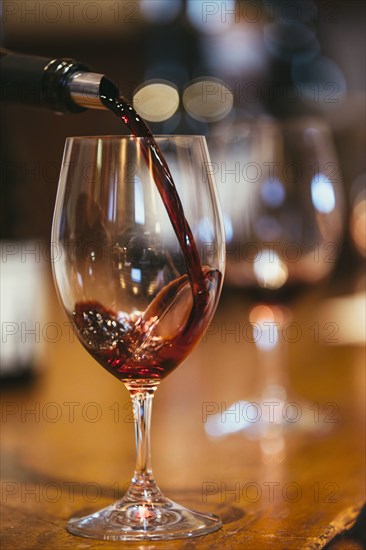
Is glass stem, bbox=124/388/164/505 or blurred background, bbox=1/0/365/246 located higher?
blurred background, bbox=1/0/365/246

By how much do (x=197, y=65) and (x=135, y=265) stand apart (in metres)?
2.74

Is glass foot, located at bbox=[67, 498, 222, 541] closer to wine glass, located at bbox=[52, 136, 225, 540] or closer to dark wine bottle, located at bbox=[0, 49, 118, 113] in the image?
wine glass, located at bbox=[52, 136, 225, 540]

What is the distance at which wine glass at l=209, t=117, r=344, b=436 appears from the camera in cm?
104

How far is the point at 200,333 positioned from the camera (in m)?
0.61

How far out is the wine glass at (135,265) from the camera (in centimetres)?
58

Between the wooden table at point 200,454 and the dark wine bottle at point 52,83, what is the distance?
239mm

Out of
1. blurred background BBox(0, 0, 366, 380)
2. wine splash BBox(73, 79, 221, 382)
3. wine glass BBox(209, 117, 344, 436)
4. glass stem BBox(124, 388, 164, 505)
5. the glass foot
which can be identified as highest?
blurred background BBox(0, 0, 366, 380)

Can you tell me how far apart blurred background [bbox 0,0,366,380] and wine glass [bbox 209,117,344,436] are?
1.58 metres

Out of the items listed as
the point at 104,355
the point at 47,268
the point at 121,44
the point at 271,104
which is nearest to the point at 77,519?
the point at 104,355

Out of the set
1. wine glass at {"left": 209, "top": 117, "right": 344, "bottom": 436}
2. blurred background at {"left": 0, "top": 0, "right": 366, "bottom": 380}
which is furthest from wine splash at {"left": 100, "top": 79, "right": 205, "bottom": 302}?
blurred background at {"left": 0, "top": 0, "right": 366, "bottom": 380}

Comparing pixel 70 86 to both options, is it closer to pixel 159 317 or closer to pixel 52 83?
pixel 52 83

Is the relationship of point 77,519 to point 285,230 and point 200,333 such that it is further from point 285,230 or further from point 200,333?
point 285,230

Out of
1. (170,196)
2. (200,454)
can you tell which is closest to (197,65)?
(200,454)

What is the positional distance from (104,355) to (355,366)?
586 millimetres
